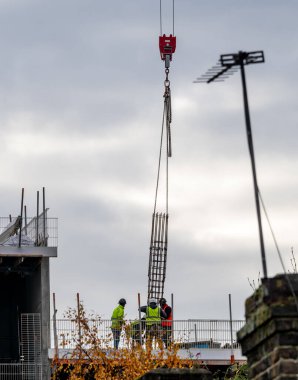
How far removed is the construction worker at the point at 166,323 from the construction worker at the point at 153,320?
0.78ft

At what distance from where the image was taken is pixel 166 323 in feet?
190

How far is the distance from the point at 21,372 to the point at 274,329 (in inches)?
1899

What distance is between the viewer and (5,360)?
2500 inches

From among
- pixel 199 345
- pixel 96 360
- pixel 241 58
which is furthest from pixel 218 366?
Result: pixel 241 58

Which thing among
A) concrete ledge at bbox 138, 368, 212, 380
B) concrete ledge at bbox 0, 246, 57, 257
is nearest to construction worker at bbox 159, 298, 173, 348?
concrete ledge at bbox 0, 246, 57, 257

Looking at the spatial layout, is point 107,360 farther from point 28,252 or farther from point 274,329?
point 274,329

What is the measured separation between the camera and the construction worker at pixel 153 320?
55188 mm

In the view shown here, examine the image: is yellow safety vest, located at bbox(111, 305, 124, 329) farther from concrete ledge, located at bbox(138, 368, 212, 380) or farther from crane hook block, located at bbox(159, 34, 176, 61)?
concrete ledge, located at bbox(138, 368, 212, 380)

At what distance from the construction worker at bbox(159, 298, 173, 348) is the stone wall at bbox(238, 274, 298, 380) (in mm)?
41363

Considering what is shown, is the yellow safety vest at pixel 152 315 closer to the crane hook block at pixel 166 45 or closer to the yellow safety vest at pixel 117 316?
the yellow safety vest at pixel 117 316

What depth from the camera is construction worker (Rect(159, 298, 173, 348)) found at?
55969mm

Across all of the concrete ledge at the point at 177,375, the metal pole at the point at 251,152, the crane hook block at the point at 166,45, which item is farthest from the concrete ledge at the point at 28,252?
the metal pole at the point at 251,152

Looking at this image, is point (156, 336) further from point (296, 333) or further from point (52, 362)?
point (296, 333)

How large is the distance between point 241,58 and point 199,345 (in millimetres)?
47305
